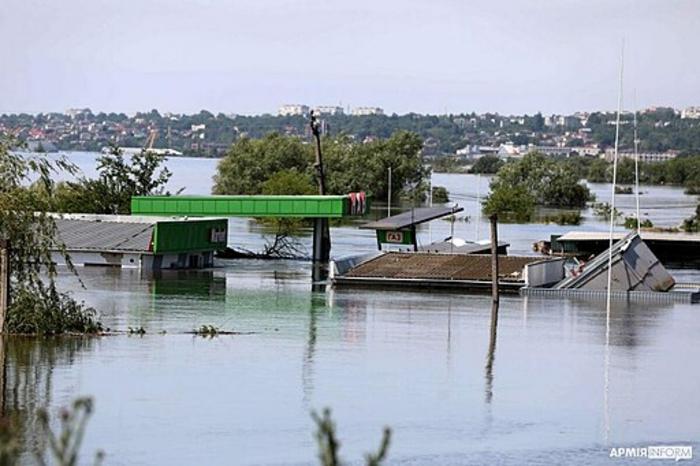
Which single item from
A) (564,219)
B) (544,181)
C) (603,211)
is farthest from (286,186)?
(544,181)

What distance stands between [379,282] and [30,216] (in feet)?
68.6

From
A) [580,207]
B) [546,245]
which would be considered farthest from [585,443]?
[580,207]

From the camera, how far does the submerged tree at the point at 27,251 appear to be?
3297 cm

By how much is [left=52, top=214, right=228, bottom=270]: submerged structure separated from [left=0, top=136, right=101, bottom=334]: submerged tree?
19823 millimetres

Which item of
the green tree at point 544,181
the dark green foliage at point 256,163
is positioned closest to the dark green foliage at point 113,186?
the dark green foliage at point 256,163

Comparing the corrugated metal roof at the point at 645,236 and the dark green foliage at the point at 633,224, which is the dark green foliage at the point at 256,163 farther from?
the corrugated metal roof at the point at 645,236

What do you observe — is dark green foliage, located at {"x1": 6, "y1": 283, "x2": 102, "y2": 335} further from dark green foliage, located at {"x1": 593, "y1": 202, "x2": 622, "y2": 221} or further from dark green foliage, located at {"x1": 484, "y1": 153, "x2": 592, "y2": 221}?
dark green foliage, located at {"x1": 484, "y1": 153, "x2": 592, "y2": 221}

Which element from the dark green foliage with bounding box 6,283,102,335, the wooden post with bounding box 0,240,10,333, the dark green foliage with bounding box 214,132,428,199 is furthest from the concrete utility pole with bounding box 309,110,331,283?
the dark green foliage with bounding box 214,132,428,199

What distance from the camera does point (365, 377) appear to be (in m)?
30.7

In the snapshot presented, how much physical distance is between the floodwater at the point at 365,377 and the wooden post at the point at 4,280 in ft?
2.51

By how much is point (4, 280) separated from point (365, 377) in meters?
7.67

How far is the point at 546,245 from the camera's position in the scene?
74438 millimetres

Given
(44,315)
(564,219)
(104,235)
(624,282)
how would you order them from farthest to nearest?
(564,219)
(104,235)
(624,282)
(44,315)

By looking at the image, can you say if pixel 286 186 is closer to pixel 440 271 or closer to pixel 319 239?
pixel 319 239
